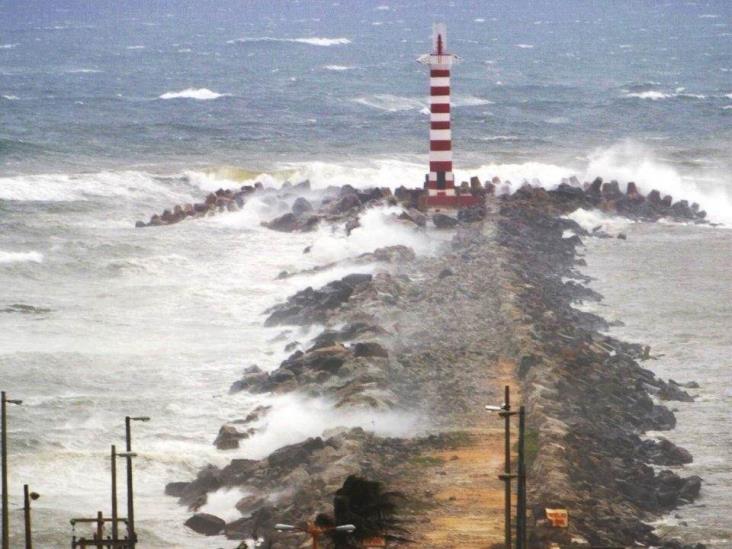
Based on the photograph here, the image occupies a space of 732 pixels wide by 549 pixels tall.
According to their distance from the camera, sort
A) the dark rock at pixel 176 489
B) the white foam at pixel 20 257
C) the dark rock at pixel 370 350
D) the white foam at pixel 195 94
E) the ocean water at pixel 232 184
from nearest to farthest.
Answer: the dark rock at pixel 176 489 < the ocean water at pixel 232 184 < the dark rock at pixel 370 350 < the white foam at pixel 20 257 < the white foam at pixel 195 94

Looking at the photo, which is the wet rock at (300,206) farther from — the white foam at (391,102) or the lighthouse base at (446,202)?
the white foam at (391,102)

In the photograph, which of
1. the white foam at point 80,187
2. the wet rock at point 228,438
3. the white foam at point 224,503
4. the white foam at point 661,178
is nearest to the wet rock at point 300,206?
the white foam at point 80,187

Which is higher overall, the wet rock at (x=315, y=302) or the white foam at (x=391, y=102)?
the white foam at (x=391, y=102)

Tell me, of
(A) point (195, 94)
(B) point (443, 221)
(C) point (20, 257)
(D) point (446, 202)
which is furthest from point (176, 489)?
(A) point (195, 94)

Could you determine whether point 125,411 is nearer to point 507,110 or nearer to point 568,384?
point 568,384

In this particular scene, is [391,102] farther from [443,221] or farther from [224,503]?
[224,503]
